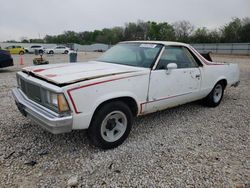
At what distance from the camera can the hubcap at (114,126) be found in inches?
125

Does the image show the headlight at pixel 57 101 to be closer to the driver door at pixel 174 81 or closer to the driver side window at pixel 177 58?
the driver door at pixel 174 81

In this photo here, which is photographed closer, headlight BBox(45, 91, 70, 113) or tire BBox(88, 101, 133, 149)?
headlight BBox(45, 91, 70, 113)

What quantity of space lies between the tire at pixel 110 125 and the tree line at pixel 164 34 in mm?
43157

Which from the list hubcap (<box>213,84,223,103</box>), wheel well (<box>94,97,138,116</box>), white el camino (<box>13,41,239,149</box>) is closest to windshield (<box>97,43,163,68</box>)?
white el camino (<box>13,41,239,149</box>)

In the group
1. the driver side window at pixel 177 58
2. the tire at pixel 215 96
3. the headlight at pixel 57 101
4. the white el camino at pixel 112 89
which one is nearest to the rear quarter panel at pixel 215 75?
the white el camino at pixel 112 89

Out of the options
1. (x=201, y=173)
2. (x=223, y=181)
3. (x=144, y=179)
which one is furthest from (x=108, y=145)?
(x=223, y=181)

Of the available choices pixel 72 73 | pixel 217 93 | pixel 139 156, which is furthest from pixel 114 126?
pixel 217 93

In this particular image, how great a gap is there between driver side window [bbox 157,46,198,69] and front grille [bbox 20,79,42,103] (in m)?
1.94

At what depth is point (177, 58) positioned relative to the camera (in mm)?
4336

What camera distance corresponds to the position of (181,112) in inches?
197

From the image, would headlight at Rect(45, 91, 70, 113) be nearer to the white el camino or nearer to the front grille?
the white el camino

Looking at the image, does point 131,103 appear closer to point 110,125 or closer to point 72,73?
point 110,125

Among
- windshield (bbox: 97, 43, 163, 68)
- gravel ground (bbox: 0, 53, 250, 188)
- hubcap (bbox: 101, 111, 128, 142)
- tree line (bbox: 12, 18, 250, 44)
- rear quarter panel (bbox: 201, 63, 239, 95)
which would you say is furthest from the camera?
tree line (bbox: 12, 18, 250, 44)

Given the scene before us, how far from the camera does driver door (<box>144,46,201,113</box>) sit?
12.0ft
